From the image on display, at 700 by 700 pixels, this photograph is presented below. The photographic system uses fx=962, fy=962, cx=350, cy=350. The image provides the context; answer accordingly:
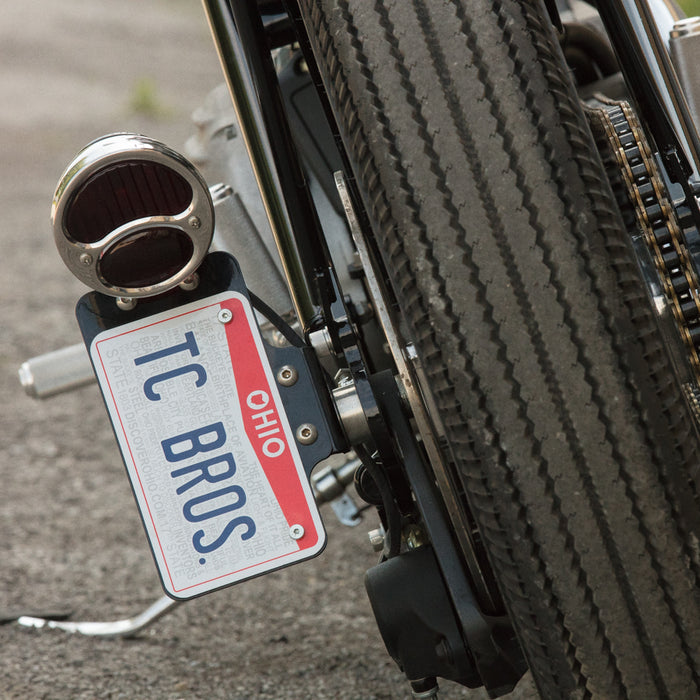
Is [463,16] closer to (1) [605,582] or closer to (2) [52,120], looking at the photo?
(1) [605,582]

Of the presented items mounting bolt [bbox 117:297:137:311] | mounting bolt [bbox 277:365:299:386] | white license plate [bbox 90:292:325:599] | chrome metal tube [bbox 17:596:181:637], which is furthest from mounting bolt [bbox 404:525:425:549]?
chrome metal tube [bbox 17:596:181:637]

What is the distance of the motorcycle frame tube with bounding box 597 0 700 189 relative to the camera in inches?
59.1

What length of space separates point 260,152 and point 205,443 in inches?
23.5

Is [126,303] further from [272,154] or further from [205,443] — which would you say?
[272,154]

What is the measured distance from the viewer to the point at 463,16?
4.00ft

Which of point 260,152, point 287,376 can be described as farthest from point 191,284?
point 260,152

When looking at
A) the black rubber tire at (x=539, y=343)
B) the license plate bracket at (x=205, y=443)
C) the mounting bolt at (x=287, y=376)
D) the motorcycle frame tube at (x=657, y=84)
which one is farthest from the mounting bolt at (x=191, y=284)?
the motorcycle frame tube at (x=657, y=84)

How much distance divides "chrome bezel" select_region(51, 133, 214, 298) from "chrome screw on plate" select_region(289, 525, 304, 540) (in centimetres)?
38

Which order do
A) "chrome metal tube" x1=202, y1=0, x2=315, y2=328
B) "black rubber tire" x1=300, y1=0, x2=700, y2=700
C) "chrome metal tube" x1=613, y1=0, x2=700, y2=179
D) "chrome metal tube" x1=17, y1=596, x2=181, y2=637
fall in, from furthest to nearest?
"chrome metal tube" x1=17, y1=596, x2=181, y2=637 → "chrome metal tube" x1=202, y1=0, x2=315, y2=328 → "chrome metal tube" x1=613, y1=0, x2=700, y2=179 → "black rubber tire" x1=300, y1=0, x2=700, y2=700

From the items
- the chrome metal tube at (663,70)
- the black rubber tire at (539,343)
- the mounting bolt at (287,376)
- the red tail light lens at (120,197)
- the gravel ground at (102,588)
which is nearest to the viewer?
the black rubber tire at (539,343)

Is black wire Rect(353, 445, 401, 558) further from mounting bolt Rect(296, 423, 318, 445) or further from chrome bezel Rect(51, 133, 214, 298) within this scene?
chrome bezel Rect(51, 133, 214, 298)

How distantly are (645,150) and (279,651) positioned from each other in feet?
4.68

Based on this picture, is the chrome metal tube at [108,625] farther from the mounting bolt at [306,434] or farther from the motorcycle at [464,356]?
the mounting bolt at [306,434]

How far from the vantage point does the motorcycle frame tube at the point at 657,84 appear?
4.92 feet
